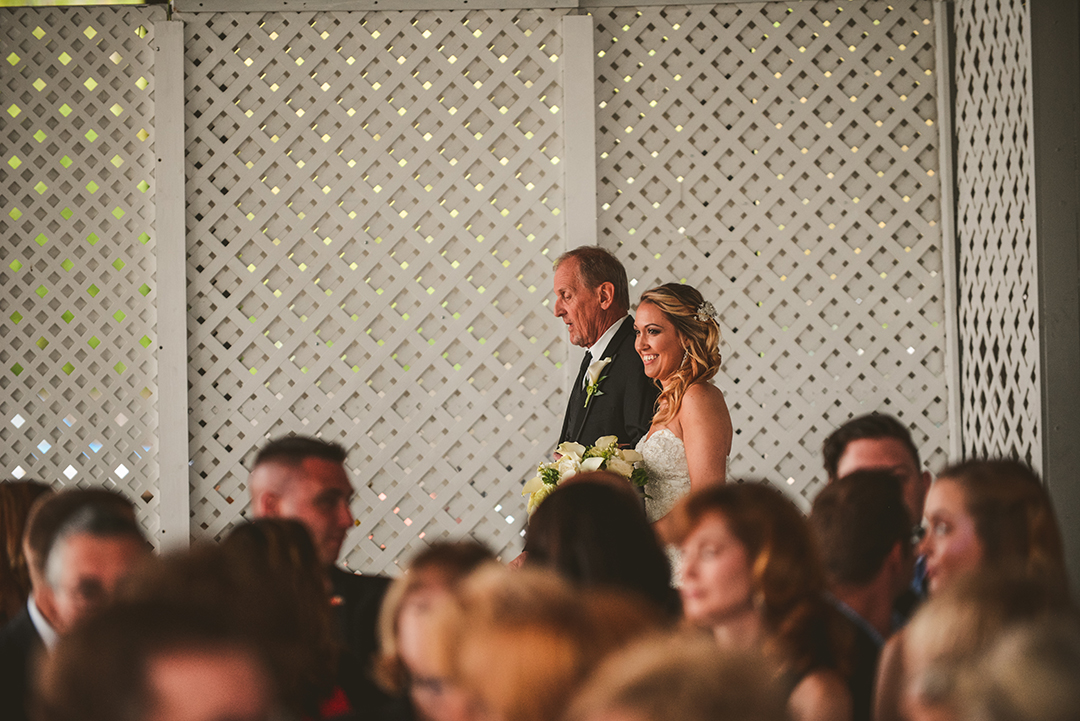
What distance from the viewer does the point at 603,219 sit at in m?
4.50

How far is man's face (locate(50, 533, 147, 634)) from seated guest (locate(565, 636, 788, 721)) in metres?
1.22

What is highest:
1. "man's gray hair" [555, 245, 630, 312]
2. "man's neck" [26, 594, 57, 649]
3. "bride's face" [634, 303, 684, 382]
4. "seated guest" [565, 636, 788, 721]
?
"man's gray hair" [555, 245, 630, 312]

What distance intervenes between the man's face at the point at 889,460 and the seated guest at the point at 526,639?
152cm

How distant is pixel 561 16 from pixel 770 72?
968mm

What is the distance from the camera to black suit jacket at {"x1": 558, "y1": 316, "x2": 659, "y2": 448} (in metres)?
3.21

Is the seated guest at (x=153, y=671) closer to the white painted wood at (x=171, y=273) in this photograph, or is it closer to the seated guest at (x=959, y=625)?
the seated guest at (x=959, y=625)

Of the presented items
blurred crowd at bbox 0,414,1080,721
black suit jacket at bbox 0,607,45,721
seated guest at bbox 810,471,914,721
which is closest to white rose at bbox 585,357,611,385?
blurred crowd at bbox 0,414,1080,721

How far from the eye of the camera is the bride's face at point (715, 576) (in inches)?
63.1

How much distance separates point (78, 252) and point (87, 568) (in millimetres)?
3133

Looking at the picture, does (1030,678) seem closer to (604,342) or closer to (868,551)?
(868,551)

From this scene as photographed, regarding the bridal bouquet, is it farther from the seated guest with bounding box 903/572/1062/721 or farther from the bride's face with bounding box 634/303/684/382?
the seated guest with bounding box 903/572/1062/721

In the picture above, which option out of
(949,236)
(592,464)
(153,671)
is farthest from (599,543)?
(949,236)

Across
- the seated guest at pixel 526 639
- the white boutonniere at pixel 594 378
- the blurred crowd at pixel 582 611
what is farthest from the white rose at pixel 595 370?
the seated guest at pixel 526 639

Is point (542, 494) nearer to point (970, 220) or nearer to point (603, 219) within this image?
point (603, 219)
